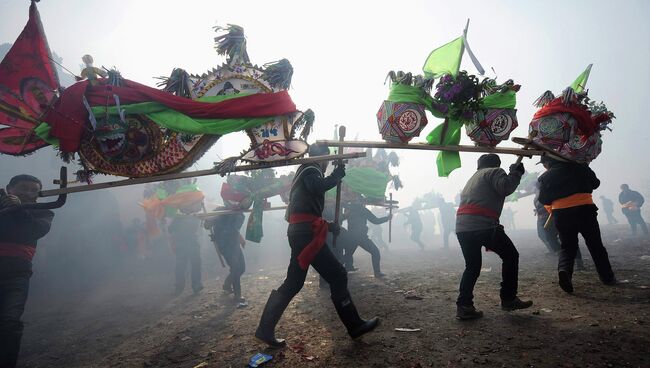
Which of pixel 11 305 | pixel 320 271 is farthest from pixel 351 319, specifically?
pixel 11 305

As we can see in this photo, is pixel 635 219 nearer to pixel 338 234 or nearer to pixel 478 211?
pixel 478 211

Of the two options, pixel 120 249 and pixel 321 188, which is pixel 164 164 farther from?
pixel 120 249

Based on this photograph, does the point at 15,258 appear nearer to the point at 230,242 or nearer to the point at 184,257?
the point at 230,242

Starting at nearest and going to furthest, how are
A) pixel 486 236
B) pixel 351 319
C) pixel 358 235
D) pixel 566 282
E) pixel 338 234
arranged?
pixel 351 319 → pixel 486 236 → pixel 338 234 → pixel 566 282 → pixel 358 235

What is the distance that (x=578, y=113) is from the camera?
4617 mm

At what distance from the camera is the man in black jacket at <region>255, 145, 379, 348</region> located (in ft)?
11.4

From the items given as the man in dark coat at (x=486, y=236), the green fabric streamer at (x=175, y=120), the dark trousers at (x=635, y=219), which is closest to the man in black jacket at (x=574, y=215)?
the man in dark coat at (x=486, y=236)

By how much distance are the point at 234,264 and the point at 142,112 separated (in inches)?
189

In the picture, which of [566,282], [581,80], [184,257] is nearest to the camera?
[566,282]

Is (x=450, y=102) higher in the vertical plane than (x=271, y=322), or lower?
higher

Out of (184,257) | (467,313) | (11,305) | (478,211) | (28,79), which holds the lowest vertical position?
(184,257)

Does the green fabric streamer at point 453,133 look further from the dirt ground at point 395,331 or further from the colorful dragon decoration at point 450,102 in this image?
the dirt ground at point 395,331

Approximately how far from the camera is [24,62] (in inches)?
152

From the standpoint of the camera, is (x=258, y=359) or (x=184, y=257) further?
(x=184, y=257)
